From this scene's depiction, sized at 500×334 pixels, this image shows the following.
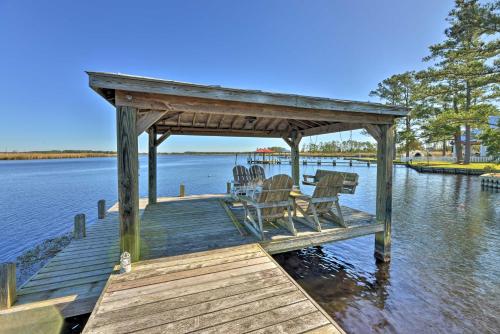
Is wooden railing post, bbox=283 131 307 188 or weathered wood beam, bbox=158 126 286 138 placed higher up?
weathered wood beam, bbox=158 126 286 138

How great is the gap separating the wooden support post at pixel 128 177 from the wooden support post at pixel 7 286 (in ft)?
3.94

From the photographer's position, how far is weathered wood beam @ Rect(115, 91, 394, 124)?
9.16ft

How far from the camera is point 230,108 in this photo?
129 inches

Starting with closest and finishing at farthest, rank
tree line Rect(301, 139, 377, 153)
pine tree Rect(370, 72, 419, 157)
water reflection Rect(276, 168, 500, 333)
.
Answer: water reflection Rect(276, 168, 500, 333)
pine tree Rect(370, 72, 419, 157)
tree line Rect(301, 139, 377, 153)

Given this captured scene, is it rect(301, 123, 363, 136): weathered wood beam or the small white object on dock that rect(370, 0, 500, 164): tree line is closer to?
the small white object on dock

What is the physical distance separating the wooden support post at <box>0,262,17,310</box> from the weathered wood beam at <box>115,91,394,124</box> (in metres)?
2.34

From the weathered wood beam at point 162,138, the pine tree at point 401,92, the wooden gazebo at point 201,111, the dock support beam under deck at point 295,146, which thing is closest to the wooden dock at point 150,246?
the wooden gazebo at point 201,111

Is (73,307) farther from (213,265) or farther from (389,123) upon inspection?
(389,123)

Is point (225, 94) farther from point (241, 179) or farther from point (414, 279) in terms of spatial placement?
point (414, 279)

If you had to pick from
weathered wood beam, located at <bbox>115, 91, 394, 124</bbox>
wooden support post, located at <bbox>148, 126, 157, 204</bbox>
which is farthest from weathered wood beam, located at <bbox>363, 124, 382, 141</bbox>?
wooden support post, located at <bbox>148, 126, 157, 204</bbox>

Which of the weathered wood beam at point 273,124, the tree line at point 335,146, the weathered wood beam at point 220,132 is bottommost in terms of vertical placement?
the weathered wood beam at point 220,132

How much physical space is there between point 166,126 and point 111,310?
215 inches

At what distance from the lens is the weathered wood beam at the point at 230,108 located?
110 inches

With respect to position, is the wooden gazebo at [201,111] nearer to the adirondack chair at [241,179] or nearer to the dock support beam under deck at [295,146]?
the dock support beam under deck at [295,146]
